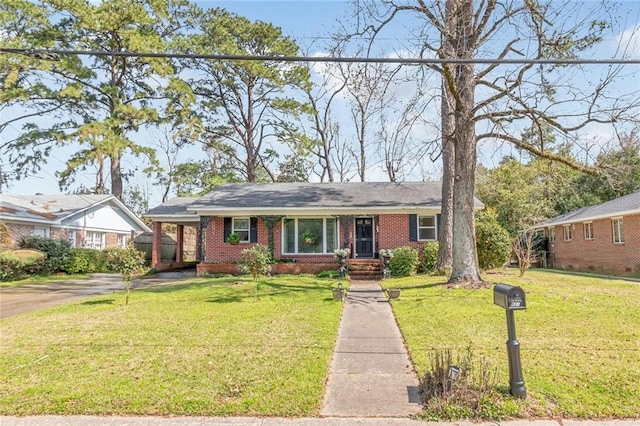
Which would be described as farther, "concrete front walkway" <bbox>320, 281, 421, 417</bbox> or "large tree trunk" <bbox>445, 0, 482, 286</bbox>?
"large tree trunk" <bbox>445, 0, 482, 286</bbox>

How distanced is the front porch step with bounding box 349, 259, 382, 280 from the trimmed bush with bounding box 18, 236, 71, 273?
47.3ft

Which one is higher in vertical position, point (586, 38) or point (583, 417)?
point (586, 38)

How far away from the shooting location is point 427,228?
1825 centimetres

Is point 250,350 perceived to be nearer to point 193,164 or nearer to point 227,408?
point 227,408

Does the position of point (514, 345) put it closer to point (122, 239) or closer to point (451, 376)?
point (451, 376)

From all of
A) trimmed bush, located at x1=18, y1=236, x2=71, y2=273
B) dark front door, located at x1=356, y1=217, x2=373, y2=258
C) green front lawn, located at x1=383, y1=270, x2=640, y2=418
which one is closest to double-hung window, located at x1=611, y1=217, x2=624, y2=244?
green front lawn, located at x1=383, y1=270, x2=640, y2=418

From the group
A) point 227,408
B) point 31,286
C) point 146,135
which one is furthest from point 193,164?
point 227,408

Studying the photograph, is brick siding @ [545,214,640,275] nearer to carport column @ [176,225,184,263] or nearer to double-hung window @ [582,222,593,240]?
double-hung window @ [582,222,593,240]

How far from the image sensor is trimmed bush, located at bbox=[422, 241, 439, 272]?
16.4m

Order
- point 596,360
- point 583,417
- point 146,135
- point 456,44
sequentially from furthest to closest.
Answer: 1. point 146,135
2. point 456,44
3. point 596,360
4. point 583,417

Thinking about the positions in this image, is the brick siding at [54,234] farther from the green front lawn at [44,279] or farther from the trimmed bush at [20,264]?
the green front lawn at [44,279]

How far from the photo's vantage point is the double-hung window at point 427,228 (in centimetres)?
1817

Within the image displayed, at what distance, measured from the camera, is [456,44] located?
1109cm

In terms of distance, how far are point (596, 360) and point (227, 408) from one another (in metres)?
4.82
